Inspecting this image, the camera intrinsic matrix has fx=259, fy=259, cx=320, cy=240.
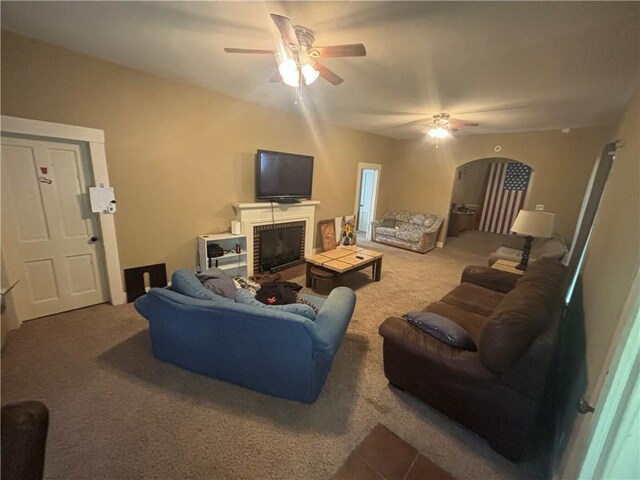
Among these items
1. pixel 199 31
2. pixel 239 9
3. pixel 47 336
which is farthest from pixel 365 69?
pixel 47 336

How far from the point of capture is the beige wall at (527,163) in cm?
449

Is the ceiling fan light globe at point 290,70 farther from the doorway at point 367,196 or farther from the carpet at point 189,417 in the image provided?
the doorway at point 367,196

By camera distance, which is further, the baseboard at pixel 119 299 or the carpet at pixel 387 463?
the baseboard at pixel 119 299

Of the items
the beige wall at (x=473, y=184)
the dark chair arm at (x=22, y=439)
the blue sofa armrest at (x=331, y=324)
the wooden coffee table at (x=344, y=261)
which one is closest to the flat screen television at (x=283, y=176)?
the wooden coffee table at (x=344, y=261)

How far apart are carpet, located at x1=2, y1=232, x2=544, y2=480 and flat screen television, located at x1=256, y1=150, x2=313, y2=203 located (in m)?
2.40

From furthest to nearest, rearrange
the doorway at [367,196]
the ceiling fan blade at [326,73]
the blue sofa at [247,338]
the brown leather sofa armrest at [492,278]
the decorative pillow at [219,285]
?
the doorway at [367,196] < the brown leather sofa armrest at [492,278] < the decorative pillow at [219,285] < the ceiling fan blade at [326,73] < the blue sofa at [247,338]

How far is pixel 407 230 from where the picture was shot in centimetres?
595

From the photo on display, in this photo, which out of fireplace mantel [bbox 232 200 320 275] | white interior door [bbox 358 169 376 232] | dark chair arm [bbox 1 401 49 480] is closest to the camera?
dark chair arm [bbox 1 401 49 480]

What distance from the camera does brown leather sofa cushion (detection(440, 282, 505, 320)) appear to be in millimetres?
2469

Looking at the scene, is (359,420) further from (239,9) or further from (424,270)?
(424,270)

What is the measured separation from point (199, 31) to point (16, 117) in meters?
1.77

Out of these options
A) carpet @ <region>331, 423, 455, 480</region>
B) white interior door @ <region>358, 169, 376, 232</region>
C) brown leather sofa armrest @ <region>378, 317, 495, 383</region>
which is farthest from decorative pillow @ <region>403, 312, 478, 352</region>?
white interior door @ <region>358, 169, 376, 232</region>

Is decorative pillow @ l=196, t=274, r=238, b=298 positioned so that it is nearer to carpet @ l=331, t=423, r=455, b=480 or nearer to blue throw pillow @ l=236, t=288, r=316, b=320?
blue throw pillow @ l=236, t=288, r=316, b=320

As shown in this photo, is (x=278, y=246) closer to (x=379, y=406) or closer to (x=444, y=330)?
(x=379, y=406)
